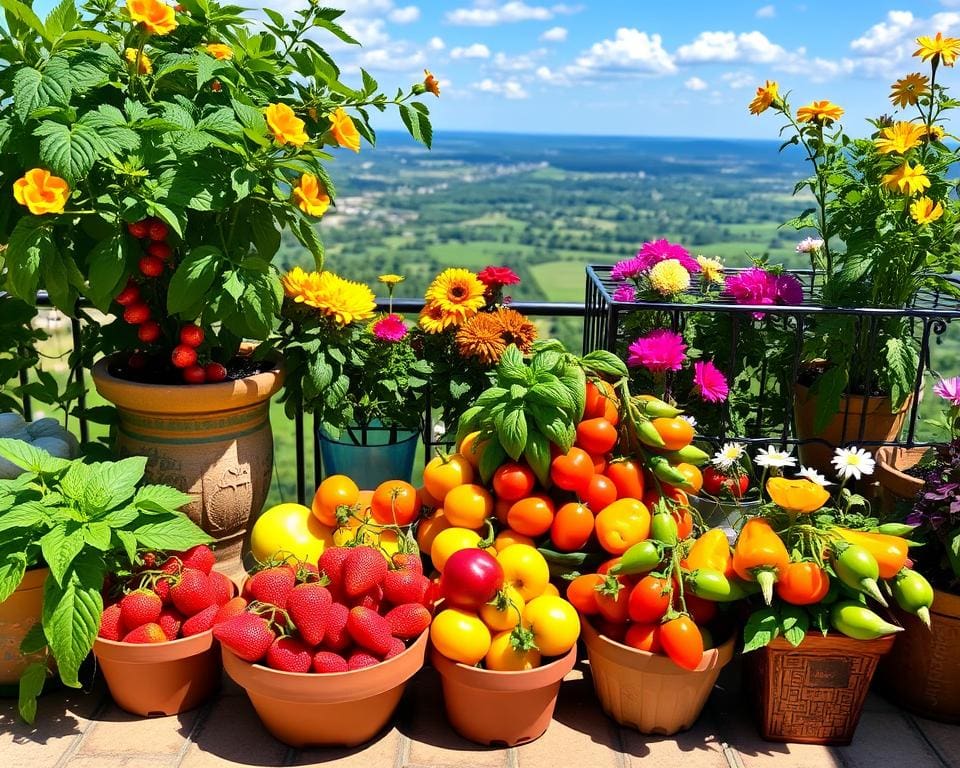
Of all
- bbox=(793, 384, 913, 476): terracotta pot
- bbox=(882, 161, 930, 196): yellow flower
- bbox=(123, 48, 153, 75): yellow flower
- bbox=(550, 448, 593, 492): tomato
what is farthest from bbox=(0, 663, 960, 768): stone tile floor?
bbox=(123, 48, 153, 75): yellow flower

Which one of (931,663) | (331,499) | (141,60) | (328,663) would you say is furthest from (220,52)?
(931,663)

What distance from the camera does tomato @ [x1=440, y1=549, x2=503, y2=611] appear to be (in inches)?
75.3

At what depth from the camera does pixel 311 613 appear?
1827 mm

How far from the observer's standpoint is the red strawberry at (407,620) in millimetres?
1924

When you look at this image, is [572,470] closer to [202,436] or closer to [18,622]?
[202,436]

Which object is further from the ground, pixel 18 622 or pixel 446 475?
pixel 446 475

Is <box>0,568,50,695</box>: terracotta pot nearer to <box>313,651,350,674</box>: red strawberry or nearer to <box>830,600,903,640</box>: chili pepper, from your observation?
<box>313,651,350,674</box>: red strawberry

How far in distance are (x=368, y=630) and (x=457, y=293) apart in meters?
1.21

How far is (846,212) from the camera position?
8.36ft

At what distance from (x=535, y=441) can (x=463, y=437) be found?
268 millimetres

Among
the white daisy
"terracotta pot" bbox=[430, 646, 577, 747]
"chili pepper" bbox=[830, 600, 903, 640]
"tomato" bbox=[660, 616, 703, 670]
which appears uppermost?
the white daisy

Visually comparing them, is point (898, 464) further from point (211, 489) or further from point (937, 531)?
point (211, 489)

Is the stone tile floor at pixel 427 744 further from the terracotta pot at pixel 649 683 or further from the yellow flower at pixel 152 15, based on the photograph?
the yellow flower at pixel 152 15

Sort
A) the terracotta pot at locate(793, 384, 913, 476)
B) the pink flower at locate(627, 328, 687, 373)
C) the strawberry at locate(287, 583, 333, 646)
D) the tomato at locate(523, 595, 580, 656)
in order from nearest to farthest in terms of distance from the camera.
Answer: the strawberry at locate(287, 583, 333, 646) < the tomato at locate(523, 595, 580, 656) < the pink flower at locate(627, 328, 687, 373) < the terracotta pot at locate(793, 384, 913, 476)
